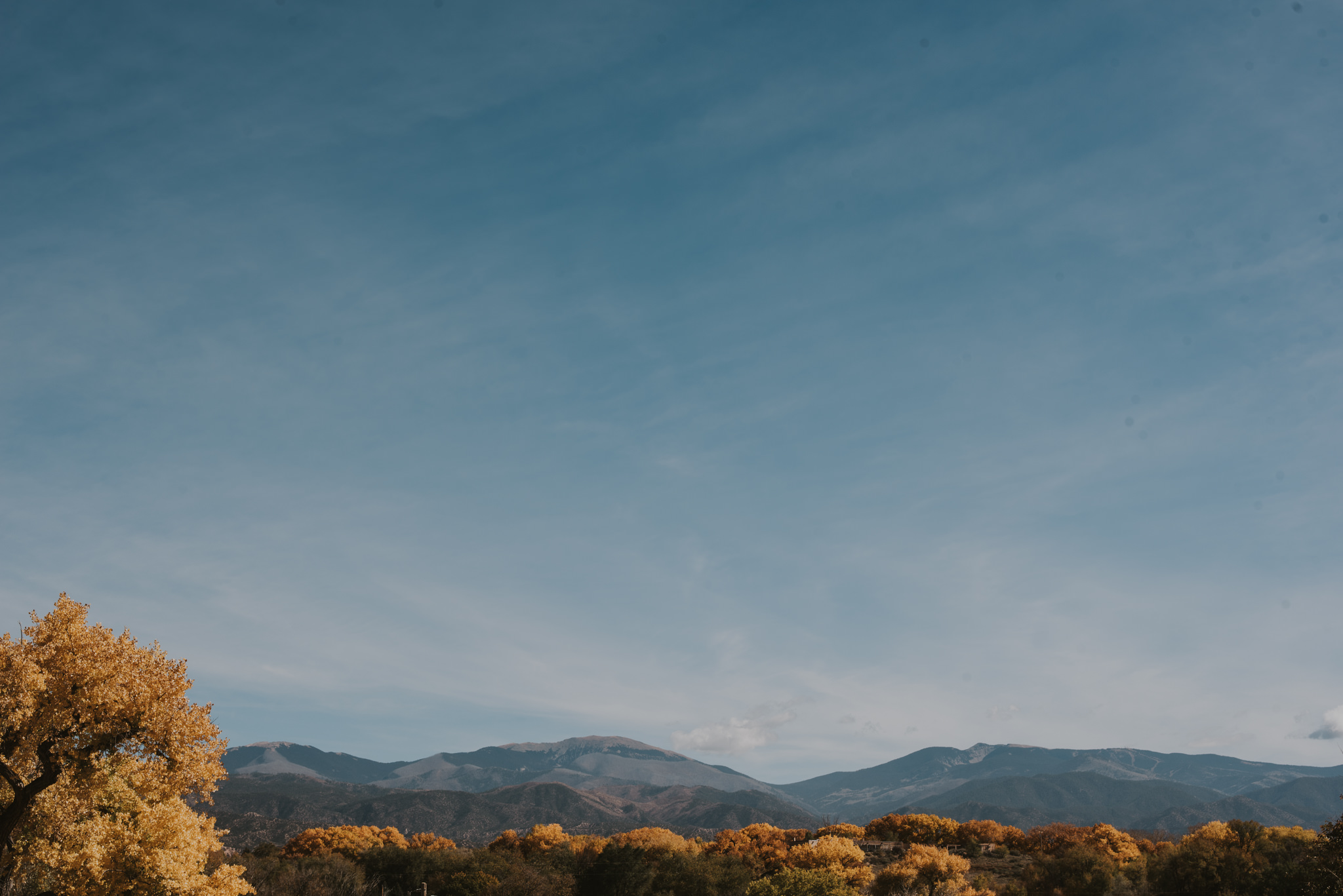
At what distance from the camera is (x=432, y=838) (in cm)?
6369

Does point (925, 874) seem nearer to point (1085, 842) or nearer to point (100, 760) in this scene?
point (1085, 842)

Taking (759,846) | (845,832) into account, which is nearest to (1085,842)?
(845,832)

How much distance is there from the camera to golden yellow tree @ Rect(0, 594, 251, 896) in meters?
18.4

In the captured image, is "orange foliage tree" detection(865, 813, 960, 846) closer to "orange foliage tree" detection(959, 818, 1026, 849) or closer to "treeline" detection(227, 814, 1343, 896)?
"orange foliage tree" detection(959, 818, 1026, 849)

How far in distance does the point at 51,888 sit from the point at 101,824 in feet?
9.63

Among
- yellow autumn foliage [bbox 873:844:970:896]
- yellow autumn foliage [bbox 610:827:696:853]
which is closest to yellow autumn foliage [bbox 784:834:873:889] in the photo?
yellow autumn foliage [bbox 873:844:970:896]

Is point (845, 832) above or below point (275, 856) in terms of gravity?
above

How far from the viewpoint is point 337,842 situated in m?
60.6

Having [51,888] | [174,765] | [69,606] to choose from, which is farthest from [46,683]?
[51,888]

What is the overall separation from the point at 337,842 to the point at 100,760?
48425 mm

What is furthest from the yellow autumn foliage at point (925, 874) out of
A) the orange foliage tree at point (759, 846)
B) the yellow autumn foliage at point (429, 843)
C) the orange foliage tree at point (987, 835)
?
the yellow autumn foliage at point (429, 843)

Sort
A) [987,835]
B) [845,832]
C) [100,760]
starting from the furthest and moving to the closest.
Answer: [845,832]
[987,835]
[100,760]

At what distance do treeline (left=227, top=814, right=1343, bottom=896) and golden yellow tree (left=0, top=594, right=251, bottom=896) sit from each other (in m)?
16.9

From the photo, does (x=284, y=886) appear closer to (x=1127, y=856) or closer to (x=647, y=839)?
(x=647, y=839)
